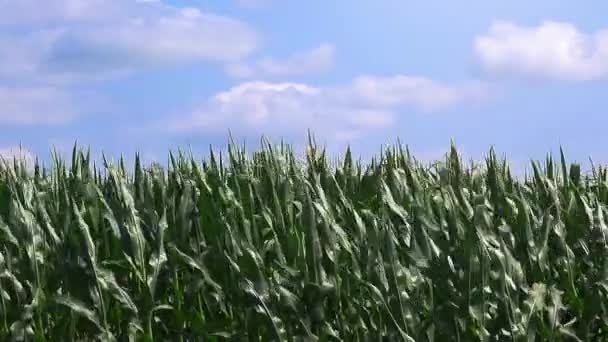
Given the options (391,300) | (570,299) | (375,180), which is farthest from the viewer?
(375,180)

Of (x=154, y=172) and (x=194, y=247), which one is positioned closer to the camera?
(x=194, y=247)

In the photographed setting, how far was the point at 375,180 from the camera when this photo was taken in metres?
6.61

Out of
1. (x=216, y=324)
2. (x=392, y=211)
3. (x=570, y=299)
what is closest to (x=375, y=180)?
(x=392, y=211)

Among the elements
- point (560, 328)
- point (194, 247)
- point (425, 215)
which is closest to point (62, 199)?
point (194, 247)

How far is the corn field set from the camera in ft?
14.9

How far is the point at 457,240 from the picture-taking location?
513 centimetres

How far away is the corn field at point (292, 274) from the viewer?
4543 mm

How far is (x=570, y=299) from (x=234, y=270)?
185 centimetres

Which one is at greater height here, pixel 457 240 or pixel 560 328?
pixel 457 240

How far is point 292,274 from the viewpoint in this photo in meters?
4.60

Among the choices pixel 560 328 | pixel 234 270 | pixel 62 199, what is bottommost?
pixel 560 328

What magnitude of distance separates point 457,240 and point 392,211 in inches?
29.0

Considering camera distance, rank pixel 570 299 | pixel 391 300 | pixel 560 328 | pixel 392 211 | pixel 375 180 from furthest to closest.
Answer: pixel 375 180 → pixel 392 211 → pixel 570 299 → pixel 560 328 → pixel 391 300

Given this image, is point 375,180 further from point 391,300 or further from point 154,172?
point 391,300
